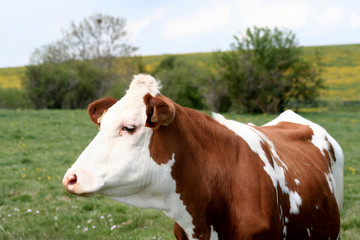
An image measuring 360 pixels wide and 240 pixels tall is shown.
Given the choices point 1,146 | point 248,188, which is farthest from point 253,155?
point 1,146

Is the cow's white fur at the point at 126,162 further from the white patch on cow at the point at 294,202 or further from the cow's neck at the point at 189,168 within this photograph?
the white patch on cow at the point at 294,202

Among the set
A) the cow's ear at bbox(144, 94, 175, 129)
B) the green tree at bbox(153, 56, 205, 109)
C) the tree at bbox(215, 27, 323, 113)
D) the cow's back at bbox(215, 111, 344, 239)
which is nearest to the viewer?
the cow's ear at bbox(144, 94, 175, 129)

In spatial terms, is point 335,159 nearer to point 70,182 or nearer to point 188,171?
point 188,171

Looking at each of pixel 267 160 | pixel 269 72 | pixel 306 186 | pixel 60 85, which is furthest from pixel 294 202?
pixel 60 85

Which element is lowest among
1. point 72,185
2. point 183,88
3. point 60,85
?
point 183,88

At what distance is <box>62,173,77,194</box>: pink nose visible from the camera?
232cm

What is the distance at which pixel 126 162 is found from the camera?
2.40 metres

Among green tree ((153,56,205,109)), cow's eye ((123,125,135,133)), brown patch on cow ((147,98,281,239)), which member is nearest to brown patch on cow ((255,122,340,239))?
brown patch on cow ((147,98,281,239))

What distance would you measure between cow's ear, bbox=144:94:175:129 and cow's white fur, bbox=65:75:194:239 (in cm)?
6

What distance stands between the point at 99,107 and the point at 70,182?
69 centimetres

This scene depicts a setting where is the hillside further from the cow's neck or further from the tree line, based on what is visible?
the cow's neck

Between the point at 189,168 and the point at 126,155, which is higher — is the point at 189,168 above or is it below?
below

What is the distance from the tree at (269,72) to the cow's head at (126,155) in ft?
77.0

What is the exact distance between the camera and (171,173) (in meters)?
2.50
